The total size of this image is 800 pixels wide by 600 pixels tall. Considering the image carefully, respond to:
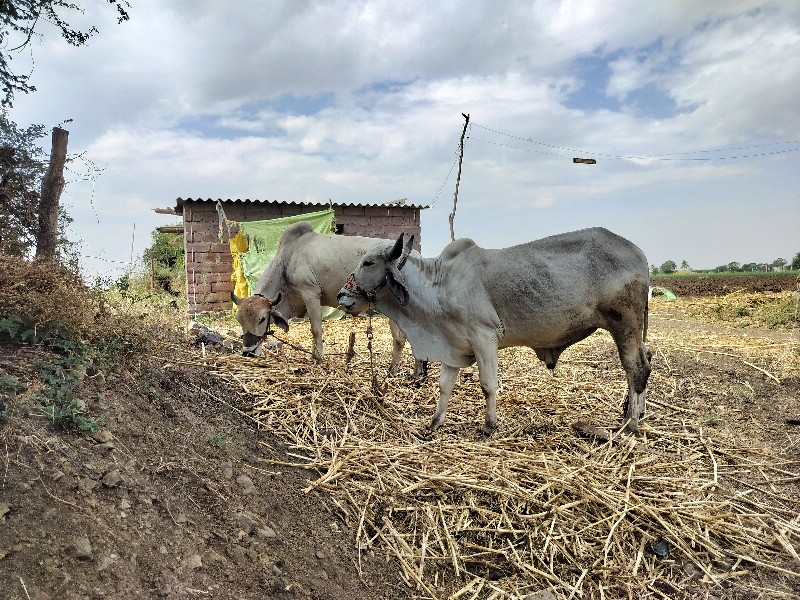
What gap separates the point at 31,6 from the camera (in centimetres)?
627

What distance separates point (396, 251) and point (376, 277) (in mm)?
318

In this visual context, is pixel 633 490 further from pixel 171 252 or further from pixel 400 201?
pixel 171 252

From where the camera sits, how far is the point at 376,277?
564cm

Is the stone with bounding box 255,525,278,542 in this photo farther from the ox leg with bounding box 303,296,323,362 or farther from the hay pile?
the ox leg with bounding box 303,296,323,362

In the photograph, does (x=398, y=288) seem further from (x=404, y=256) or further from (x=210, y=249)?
(x=210, y=249)

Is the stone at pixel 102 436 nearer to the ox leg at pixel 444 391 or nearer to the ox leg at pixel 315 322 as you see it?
the ox leg at pixel 444 391

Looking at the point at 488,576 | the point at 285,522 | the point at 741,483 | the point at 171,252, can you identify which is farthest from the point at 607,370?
the point at 171,252

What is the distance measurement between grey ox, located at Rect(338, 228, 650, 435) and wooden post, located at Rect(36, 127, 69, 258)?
3147mm

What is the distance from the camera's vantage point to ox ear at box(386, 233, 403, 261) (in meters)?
5.46

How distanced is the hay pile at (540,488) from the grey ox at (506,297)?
70cm

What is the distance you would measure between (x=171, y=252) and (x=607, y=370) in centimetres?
2140

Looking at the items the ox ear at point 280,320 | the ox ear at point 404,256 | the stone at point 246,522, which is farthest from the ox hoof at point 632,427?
the ox ear at point 280,320

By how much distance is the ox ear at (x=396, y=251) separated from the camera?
17.9 feet

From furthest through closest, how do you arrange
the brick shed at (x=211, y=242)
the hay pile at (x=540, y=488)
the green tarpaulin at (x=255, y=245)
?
1. the brick shed at (x=211, y=242)
2. the green tarpaulin at (x=255, y=245)
3. the hay pile at (x=540, y=488)
